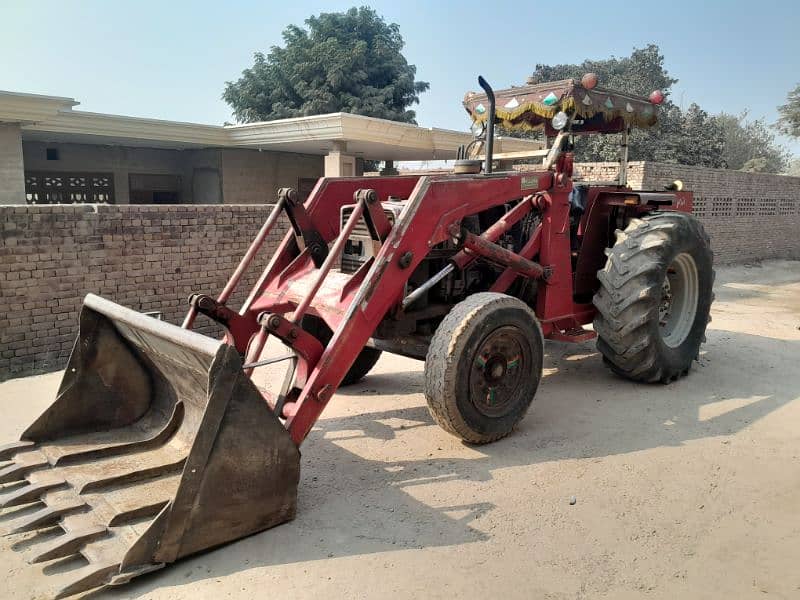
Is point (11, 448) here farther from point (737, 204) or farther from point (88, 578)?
point (737, 204)

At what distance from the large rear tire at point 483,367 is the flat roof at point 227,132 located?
8887 mm

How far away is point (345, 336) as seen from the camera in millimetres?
3650

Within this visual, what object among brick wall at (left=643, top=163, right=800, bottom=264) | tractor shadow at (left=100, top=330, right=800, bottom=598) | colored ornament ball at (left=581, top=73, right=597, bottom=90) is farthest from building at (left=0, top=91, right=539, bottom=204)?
tractor shadow at (left=100, top=330, right=800, bottom=598)

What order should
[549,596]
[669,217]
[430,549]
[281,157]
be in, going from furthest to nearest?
[281,157] < [669,217] < [430,549] < [549,596]

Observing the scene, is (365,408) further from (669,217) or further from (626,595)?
(669,217)

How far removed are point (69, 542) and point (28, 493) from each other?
1.90 feet

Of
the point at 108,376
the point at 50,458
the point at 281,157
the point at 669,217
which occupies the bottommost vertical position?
the point at 50,458

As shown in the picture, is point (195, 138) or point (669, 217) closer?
point (669, 217)

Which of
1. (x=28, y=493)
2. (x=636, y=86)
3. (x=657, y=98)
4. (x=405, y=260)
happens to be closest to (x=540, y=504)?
(x=405, y=260)

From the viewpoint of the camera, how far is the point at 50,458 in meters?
3.52

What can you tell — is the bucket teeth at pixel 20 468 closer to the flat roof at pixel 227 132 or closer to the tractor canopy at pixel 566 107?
the tractor canopy at pixel 566 107

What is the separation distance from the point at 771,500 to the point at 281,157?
1479 centimetres

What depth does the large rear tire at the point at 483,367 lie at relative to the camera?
3.93 meters

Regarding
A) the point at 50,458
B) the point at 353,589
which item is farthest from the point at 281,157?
the point at 353,589
